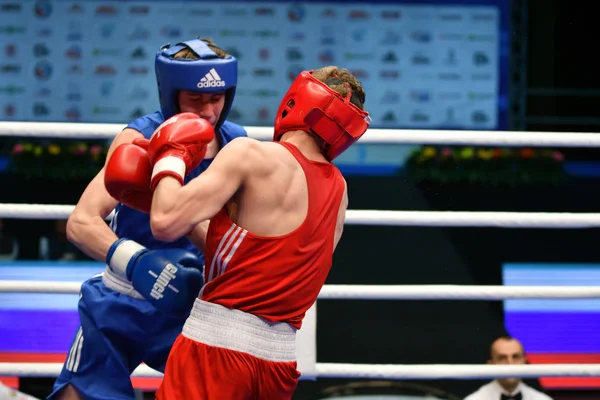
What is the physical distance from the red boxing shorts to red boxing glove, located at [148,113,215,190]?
0.33m

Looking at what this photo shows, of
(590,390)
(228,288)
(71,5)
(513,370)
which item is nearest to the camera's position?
(228,288)

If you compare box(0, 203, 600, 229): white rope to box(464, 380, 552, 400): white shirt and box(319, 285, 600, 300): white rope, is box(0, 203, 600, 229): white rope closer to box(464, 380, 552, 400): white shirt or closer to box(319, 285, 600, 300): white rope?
box(319, 285, 600, 300): white rope

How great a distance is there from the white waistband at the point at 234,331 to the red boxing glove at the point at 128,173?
0.29m

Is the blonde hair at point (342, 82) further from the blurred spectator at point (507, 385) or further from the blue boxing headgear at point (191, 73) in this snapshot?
the blurred spectator at point (507, 385)

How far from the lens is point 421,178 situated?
19.7ft

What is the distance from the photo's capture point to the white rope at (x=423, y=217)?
2576 millimetres

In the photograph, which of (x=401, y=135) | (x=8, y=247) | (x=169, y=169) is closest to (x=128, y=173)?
(x=169, y=169)

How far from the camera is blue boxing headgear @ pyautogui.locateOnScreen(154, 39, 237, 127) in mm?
2029

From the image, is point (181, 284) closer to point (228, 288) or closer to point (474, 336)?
point (228, 288)

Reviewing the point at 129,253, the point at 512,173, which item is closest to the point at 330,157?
the point at 129,253

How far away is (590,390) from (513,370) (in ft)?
3.78

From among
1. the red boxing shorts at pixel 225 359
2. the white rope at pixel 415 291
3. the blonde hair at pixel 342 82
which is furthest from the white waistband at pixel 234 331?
the white rope at pixel 415 291

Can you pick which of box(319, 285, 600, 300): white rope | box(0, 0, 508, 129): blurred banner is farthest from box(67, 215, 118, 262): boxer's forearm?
box(0, 0, 508, 129): blurred banner

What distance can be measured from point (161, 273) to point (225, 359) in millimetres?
242
